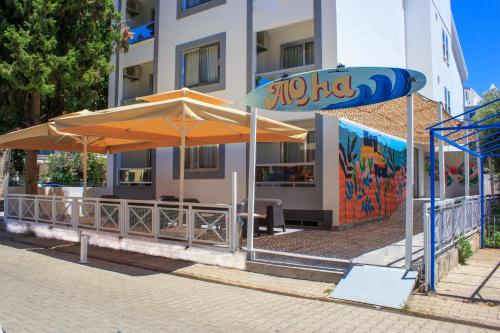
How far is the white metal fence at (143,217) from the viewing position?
26.8 feet

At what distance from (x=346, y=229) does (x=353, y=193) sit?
106cm

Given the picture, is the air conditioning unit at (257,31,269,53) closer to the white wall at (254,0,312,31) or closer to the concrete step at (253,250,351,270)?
the white wall at (254,0,312,31)

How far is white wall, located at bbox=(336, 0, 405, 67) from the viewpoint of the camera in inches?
467

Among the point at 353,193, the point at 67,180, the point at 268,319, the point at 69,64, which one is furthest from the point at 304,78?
the point at 67,180

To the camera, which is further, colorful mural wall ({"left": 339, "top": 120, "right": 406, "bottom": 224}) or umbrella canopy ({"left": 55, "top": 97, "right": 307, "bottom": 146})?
colorful mural wall ({"left": 339, "top": 120, "right": 406, "bottom": 224})

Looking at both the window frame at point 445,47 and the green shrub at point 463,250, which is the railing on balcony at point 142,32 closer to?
the green shrub at point 463,250

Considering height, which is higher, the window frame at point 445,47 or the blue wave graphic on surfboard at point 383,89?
the window frame at point 445,47

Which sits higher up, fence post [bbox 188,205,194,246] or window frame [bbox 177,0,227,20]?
window frame [bbox 177,0,227,20]

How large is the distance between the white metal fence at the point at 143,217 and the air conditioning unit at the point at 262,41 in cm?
642

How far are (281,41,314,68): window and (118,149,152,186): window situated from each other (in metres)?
6.23

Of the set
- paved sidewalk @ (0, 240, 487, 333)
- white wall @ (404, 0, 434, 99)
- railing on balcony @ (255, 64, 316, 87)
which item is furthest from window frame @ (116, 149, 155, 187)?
white wall @ (404, 0, 434, 99)

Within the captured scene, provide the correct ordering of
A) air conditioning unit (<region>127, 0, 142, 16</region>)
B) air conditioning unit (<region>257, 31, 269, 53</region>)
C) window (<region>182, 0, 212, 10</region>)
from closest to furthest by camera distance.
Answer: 1. air conditioning unit (<region>257, 31, 269, 53</region>)
2. window (<region>182, 0, 212, 10</region>)
3. air conditioning unit (<region>127, 0, 142, 16</region>)

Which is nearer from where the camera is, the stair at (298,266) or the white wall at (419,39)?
the stair at (298,266)

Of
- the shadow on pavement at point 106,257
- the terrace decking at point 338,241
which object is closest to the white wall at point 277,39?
the terrace decking at point 338,241
